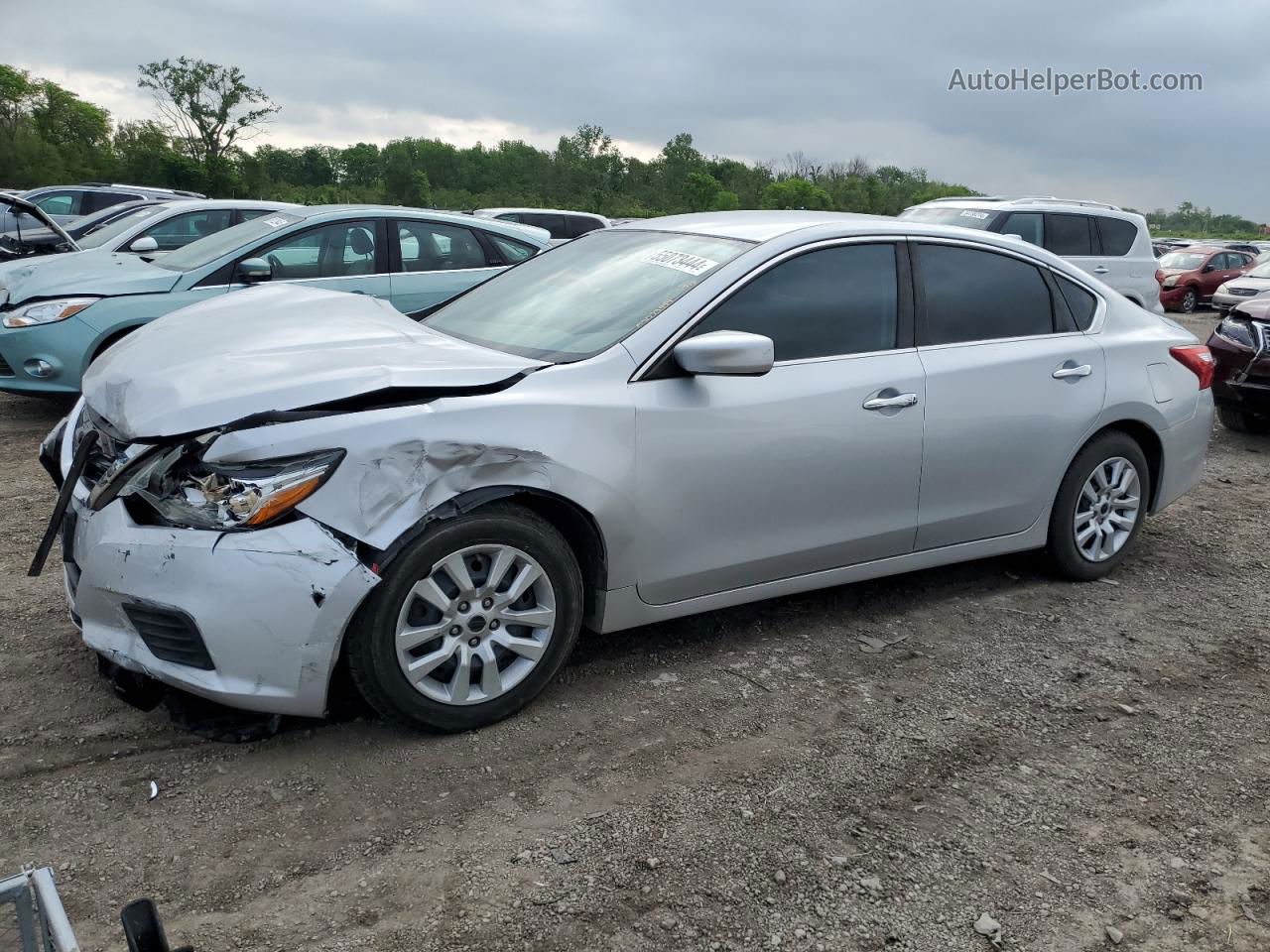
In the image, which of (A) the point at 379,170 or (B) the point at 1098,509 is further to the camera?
(A) the point at 379,170

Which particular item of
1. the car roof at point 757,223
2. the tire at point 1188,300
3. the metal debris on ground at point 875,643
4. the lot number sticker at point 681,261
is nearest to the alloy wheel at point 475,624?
the lot number sticker at point 681,261

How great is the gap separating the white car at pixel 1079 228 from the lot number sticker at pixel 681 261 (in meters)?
8.23

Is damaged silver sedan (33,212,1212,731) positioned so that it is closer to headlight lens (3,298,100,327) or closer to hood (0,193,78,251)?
headlight lens (3,298,100,327)

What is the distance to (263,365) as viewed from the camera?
3256 millimetres

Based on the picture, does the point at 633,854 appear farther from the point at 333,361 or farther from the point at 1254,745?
the point at 1254,745

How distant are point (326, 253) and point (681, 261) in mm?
4529

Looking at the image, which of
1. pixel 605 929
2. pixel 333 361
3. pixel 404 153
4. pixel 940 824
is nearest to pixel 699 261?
pixel 333 361

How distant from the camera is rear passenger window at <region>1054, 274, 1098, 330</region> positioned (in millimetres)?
4801

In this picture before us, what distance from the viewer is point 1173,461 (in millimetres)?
5117

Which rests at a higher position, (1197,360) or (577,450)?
(1197,360)

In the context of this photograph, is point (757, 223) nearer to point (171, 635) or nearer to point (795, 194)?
point (171, 635)

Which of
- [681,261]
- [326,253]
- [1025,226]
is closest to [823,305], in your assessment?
[681,261]

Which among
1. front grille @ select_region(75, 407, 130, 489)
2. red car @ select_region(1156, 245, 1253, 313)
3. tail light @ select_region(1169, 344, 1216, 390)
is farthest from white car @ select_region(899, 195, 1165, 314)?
red car @ select_region(1156, 245, 1253, 313)

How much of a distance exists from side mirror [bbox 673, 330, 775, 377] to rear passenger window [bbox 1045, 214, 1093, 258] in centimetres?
965
